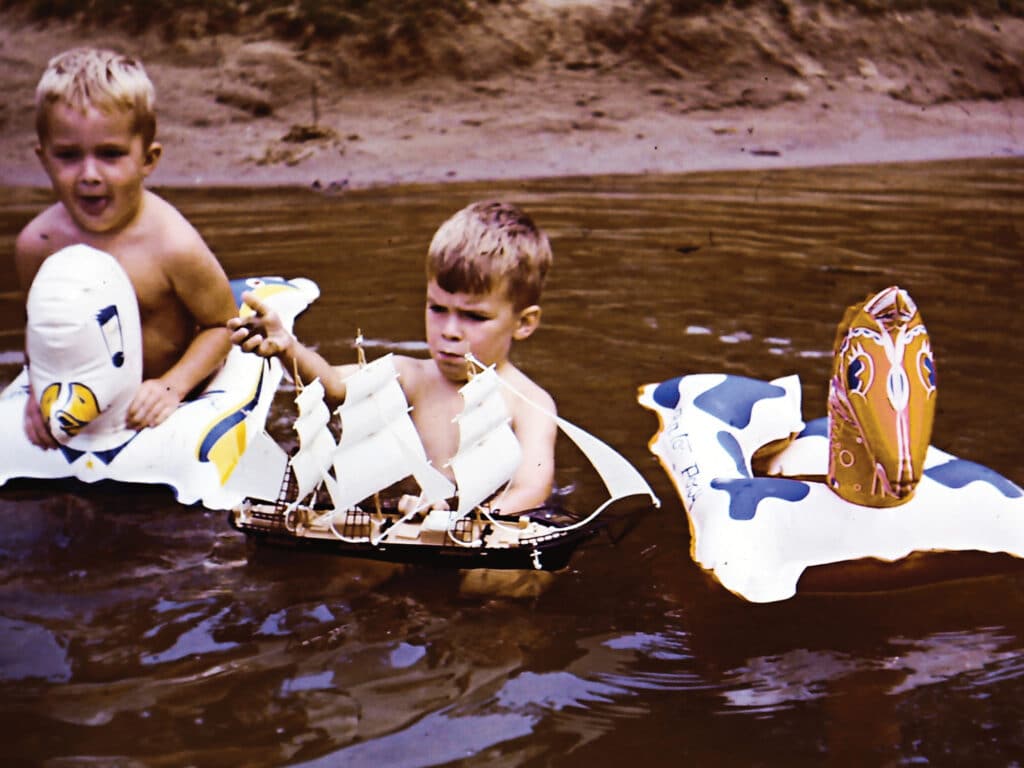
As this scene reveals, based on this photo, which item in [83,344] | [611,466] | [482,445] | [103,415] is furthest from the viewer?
[103,415]

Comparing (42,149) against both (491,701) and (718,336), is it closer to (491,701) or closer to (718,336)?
(491,701)

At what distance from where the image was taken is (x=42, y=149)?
125 inches

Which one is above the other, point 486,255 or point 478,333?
point 486,255

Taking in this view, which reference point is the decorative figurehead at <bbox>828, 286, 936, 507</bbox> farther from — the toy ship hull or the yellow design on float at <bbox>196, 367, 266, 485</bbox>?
the yellow design on float at <bbox>196, 367, 266, 485</bbox>

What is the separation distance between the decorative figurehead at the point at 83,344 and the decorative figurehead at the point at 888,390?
1.63 metres

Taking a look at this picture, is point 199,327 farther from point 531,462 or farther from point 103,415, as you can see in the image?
point 531,462

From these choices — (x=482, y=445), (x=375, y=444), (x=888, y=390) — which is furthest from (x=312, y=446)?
(x=888, y=390)

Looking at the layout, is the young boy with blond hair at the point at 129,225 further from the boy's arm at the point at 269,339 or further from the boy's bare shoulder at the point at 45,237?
the boy's arm at the point at 269,339

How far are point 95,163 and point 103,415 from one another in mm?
607

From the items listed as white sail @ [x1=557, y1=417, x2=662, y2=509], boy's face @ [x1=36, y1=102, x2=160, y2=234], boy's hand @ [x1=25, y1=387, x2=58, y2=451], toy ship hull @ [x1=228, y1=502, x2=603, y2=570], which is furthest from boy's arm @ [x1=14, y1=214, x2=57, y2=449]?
white sail @ [x1=557, y1=417, x2=662, y2=509]

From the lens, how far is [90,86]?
3076mm

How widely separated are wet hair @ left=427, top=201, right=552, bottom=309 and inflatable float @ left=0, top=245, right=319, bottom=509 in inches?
21.7

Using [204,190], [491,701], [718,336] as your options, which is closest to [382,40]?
[204,190]

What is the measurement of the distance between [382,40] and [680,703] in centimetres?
768
